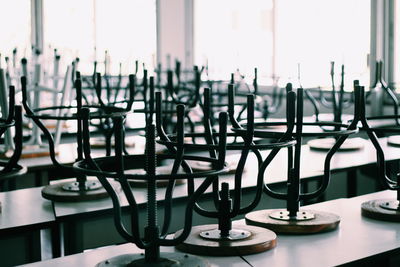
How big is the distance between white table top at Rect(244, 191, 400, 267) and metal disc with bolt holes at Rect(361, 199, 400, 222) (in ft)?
0.05

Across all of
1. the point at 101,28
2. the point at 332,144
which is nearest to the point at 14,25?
the point at 101,28

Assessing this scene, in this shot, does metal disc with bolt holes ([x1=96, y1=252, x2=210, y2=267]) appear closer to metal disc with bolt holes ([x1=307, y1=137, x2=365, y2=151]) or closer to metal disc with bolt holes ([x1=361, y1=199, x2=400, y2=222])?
metal disc with bolt holes ([x1=361, y1=199, x2=400, y2=222])

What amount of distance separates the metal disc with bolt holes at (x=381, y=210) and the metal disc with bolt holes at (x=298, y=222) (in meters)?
0.10

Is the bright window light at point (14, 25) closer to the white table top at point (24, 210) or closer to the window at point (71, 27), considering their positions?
the window at point (71, 27)

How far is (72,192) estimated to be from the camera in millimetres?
1711

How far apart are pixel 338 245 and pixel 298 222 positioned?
5.2 inches

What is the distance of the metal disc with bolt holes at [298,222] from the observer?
4.38 feet

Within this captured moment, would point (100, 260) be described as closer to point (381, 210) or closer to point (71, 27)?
point (381, 210)

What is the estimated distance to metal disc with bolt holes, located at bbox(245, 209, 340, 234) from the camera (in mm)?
1335

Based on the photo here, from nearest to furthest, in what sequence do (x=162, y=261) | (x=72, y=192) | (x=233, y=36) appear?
(x=162, y=261)
(x=72, y=192)
(x=233, y=36)

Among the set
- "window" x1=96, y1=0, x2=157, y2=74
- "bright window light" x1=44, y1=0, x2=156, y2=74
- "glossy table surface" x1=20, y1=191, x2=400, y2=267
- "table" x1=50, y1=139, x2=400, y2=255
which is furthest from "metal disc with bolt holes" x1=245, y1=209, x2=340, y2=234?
"window" x1=96, y1=0, x2=157, y2=74

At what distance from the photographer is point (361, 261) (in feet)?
3.82

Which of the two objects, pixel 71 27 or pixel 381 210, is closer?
pixel 381 210

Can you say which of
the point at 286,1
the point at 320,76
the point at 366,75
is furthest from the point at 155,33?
the point at 366,75
